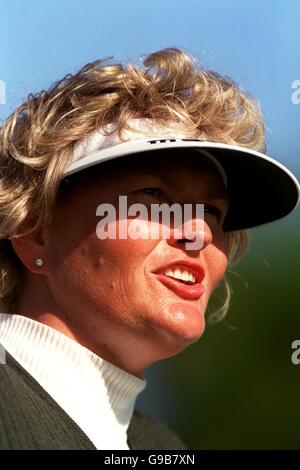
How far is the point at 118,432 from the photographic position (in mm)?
1962

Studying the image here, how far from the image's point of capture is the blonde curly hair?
6.41 feet

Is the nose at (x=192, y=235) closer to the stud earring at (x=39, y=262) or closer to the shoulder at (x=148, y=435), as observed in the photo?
the stud earring at (x=39, y=262)

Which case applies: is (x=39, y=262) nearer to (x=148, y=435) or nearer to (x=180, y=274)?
(x=180, y=274)

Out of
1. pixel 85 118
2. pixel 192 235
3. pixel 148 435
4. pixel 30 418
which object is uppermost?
pixel 85 118

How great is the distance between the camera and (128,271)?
6.06 feet

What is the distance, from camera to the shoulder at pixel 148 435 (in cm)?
218

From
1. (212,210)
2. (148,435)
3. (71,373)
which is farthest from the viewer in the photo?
(148,435)

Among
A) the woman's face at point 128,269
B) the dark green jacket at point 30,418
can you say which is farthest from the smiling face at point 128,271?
the dark green jacket at point 30,418

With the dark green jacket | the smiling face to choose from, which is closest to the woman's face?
the smiling face

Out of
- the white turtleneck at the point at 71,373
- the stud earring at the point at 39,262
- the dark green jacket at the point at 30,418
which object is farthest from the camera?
the stud earring at the point at 39,262

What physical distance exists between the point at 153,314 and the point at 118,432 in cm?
34

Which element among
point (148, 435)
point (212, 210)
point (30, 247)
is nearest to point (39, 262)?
point (30, 247)

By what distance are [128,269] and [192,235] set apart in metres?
0.19

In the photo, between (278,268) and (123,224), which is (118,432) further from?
(278,268)
